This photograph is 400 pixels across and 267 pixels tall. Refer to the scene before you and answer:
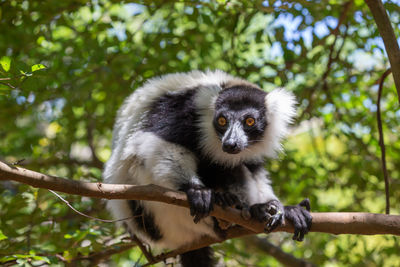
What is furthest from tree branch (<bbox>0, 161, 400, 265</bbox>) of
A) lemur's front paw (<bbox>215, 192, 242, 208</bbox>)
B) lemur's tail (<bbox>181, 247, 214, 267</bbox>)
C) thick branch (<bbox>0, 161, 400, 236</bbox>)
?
lemur's tail (<bbox>181, 247, 214, 267</bbox>)

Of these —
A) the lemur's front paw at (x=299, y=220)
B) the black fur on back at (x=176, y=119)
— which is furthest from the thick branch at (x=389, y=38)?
the black fur on back at (x=176, y=119)

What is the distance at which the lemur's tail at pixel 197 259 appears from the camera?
169 inches

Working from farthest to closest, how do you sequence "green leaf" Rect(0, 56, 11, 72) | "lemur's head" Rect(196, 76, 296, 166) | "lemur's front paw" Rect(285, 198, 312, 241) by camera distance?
"lemur's head" Rect(196, 76, 296, 166) < "lemur's front paw" Rect(285, 198, 312, 241) < "green leaf" Rect(0, 56, 11, 72)

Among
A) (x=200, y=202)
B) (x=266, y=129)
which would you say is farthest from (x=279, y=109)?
(x=200, y=202)

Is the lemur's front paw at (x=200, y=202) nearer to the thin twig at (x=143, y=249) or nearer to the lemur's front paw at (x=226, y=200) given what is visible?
the lemur's front paw at (x=226, y=200)

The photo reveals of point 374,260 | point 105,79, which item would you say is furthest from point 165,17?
point 374,260

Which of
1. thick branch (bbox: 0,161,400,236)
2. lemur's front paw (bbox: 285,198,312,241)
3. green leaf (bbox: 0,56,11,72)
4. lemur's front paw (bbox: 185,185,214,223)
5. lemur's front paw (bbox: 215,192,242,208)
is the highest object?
green leaf (bbox: 0,56,11,72)

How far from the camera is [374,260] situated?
521 centimetres

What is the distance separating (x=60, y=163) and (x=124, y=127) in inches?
78.1

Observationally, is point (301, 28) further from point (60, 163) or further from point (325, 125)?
point (60, 163)

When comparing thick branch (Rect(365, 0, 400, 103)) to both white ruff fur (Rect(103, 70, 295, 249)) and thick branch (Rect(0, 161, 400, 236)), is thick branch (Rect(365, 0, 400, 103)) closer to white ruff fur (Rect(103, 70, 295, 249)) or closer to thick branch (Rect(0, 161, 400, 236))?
thick branch (Rect(0, 161, 400, 236))

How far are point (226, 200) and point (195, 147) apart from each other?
0.71 m

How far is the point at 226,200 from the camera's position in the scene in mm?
3570

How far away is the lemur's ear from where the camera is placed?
4.35 m
